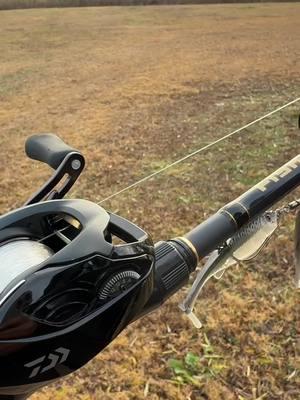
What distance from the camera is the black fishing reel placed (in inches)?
34.9

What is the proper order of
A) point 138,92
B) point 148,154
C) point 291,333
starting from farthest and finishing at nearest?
point 138,92
point 148,154
point 291,333

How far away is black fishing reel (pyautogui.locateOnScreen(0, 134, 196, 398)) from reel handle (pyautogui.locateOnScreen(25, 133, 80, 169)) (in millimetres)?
274

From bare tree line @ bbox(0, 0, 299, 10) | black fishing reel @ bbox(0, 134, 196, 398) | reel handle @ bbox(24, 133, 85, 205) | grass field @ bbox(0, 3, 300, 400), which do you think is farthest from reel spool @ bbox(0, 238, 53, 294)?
bare tree line @ bbox(0, 0, 299, 10)

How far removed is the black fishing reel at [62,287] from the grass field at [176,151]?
1758 millimetres

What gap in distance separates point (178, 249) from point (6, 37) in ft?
50.2

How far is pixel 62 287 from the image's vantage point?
91 centimetres

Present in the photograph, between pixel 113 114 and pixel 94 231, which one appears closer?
pixel 94 231

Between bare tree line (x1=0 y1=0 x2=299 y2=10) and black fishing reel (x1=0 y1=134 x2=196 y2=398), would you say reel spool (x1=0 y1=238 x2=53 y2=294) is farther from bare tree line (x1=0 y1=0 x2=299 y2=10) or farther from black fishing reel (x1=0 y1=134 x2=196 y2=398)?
bare tree line (x1=0 y1=0 x2=299 y2=10)

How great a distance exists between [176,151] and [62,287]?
5.13m

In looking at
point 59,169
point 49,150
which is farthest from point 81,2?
point 59,169

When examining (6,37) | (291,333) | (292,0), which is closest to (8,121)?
(291,333)

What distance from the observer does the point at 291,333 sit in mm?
2980

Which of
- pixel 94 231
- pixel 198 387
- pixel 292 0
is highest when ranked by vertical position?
pixel 94 231

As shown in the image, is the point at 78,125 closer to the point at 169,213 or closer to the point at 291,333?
the point at 169,213
